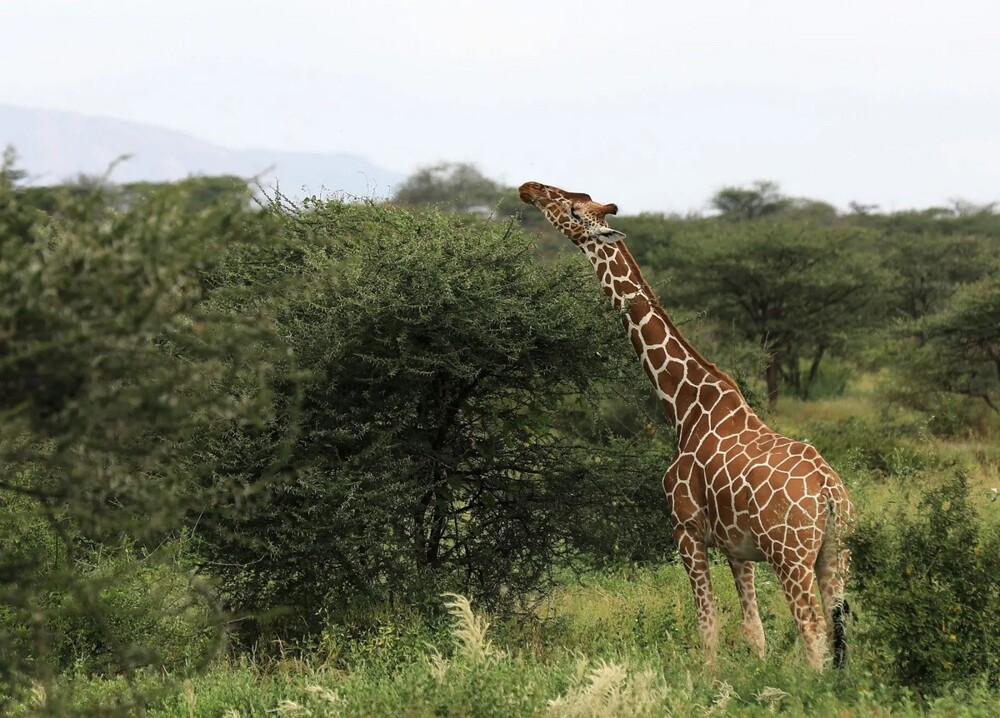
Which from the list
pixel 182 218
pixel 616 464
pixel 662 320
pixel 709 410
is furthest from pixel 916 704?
pixel 182 218

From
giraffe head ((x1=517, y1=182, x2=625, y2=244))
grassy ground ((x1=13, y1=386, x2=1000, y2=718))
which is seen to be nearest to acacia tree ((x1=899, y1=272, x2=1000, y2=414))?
grassy ground ((x1=13, y1=386, x2=1000, y2=718))

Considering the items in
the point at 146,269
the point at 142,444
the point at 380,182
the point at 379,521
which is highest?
the point at 380,182

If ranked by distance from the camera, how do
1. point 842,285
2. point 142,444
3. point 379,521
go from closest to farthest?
1. point 142,444
2. point 379,521
3. point 842,285

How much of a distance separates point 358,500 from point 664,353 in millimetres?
2396

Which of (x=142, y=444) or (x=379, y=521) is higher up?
(x=142, y=444)

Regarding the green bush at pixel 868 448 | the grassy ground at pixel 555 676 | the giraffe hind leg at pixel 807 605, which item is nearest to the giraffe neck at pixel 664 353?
the giraffe hind leg at pixel 807 605

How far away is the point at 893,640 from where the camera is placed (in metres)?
6.41

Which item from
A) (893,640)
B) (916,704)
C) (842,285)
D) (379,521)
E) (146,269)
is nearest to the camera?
(146,269)

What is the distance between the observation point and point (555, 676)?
20.4ft

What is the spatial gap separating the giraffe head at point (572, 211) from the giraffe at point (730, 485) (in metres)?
0.01

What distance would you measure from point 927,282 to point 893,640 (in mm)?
30462

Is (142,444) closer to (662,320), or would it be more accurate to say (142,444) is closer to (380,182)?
(662,320)

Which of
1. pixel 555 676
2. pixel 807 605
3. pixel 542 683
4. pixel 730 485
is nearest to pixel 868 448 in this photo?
pixel 730 485

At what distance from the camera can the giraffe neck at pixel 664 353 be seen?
7734 millimetres
